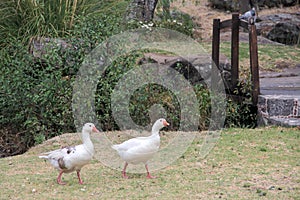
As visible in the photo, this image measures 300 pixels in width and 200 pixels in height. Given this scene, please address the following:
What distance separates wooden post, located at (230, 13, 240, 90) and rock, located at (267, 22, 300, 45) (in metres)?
6.99

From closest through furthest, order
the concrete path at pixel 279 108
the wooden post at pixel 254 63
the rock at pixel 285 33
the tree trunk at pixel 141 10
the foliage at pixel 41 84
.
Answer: the concrete path at pixel 279 108
the wooden post at pixel 254 63
the foliage at pixel 41 84
the tree trunk at pixel 141 10
the rock at pixel 285 33

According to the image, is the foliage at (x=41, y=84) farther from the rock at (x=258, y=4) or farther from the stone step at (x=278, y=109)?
the rock at (x=258, y=4)

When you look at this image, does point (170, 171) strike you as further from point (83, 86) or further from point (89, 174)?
point (83, 86)

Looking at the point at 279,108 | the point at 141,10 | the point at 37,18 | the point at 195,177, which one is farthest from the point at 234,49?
the point at 195,177

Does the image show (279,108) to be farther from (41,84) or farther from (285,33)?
(285,33)

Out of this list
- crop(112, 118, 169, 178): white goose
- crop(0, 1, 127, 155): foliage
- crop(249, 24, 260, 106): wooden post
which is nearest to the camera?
crop(112, 118, 169, 178): white goose

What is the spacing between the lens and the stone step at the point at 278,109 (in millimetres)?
8828

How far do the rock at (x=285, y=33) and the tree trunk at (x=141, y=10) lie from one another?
4.87 meters

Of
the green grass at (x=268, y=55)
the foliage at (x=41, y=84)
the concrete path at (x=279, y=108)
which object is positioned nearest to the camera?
the concrete path at (x=279, y=108)

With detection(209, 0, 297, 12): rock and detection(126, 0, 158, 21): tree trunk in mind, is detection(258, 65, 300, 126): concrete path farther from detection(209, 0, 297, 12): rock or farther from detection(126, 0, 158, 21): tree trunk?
detection(209, 0, 297, 12): rock

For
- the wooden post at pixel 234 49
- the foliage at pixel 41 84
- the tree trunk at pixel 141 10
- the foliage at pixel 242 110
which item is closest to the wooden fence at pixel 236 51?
the wooden post at pixel 234 49

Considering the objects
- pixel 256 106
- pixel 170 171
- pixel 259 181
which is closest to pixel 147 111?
pixel 256 106

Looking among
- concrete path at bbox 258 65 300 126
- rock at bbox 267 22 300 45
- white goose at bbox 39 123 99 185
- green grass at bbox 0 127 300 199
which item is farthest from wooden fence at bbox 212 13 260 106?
rock at bbox 267 22 300 45

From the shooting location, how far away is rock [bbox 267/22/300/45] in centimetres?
1641
